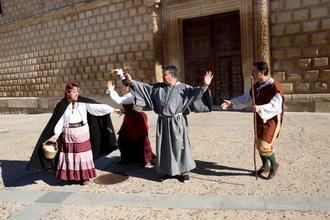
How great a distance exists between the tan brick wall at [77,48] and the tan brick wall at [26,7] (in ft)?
0.99

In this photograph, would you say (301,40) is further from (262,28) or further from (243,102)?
(243,102)

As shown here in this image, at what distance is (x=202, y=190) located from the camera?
14.0ft

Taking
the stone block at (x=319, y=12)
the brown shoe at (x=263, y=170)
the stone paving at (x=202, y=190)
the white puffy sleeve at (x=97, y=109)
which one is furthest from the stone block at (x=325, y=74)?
the white puffy sleeve at (x=97, y=109)

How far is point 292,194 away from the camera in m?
3.95

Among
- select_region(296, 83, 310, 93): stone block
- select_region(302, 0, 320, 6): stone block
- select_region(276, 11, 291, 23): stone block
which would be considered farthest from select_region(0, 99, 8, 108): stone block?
select_region(302, 0, 320, 6): stone block

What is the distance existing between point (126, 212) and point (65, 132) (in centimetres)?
148

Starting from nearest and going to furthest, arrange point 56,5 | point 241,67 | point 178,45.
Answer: point 241,67
point 178,45
point 56,5

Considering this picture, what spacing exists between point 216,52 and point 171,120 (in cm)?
713

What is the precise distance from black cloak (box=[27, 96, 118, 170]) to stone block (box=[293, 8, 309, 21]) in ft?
21.1

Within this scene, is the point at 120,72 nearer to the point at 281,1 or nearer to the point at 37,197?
the point at 37,197

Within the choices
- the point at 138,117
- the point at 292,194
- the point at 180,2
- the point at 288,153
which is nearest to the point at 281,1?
the point at 180,2

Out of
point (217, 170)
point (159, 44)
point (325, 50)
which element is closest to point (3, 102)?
point (159, 44)

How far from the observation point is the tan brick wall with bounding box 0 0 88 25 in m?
14.4

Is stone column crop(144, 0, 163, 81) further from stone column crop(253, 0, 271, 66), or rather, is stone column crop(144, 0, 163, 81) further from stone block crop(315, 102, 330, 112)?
stone block crop(315, 102, 330, 112)
